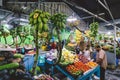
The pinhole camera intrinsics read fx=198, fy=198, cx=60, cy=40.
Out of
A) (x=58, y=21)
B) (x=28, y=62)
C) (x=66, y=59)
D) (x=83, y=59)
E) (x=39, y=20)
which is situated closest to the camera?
(x=39, y=20)

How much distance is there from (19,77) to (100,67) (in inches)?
176

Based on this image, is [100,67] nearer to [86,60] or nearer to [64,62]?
[86,60]

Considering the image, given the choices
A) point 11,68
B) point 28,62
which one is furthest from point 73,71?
point 11,68

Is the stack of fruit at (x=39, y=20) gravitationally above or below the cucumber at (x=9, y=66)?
above

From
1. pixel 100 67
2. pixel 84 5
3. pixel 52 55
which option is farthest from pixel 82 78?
pixel 84 5

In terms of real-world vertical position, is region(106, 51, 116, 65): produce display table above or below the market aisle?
above

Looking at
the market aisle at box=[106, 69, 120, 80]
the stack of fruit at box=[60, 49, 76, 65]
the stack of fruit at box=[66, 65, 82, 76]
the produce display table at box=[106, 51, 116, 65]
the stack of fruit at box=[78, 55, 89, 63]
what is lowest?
the market aisle at box=[106, 69, 120, 80]

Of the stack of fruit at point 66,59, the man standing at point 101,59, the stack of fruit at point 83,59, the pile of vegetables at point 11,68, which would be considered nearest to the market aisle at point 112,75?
the man standing at point 101,59

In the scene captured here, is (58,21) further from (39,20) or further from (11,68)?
(11,68)

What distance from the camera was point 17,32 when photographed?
6883mm

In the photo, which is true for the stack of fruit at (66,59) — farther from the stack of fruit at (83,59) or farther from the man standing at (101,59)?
the man standing at (101,59)

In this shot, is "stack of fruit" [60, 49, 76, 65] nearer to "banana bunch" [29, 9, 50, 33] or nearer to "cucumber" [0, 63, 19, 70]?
"cucumber" [0, 63, 19, 70]

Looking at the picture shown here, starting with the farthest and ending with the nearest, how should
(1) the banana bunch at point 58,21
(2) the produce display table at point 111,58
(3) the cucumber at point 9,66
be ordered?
(2) the produce display table at point 111,58, (1) the banana bunch at point 58,21, (3) the cucumber at point 9,66

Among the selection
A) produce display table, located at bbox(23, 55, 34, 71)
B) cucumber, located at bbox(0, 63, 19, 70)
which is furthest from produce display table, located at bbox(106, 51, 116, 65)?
cucumber, located at bbox(0, 63, 19, 70)
